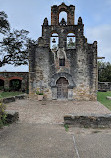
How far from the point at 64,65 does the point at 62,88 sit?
2329 millimetres

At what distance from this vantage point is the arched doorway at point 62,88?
11.6 meters

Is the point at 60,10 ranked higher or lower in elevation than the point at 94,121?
higher

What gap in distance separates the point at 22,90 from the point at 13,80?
9.17ft

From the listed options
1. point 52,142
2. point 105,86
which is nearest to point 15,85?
point 52,142

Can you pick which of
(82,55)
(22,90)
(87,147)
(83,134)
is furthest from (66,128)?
(22,90)

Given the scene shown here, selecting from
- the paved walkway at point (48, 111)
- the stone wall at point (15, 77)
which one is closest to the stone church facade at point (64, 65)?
the paved walkway at point (48, 111)

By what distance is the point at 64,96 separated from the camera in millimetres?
11664

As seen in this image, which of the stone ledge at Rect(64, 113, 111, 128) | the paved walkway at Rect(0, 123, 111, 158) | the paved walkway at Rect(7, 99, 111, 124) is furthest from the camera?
the paved walkway at Rect(7, 99, 111, 124)

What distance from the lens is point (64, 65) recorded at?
11641mm

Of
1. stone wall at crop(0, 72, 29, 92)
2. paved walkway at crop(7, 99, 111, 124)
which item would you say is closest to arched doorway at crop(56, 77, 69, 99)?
paved walkway at crop(7, 99, 111, 124)

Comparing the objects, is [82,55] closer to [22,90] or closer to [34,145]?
[34,145]

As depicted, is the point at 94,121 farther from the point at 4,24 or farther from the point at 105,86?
the point at 105,86

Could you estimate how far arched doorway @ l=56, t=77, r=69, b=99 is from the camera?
458 inches

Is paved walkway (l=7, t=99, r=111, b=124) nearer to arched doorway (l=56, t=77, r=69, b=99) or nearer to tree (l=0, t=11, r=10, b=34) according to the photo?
arched doorway (l=56, t=77, r=69, b=99)
